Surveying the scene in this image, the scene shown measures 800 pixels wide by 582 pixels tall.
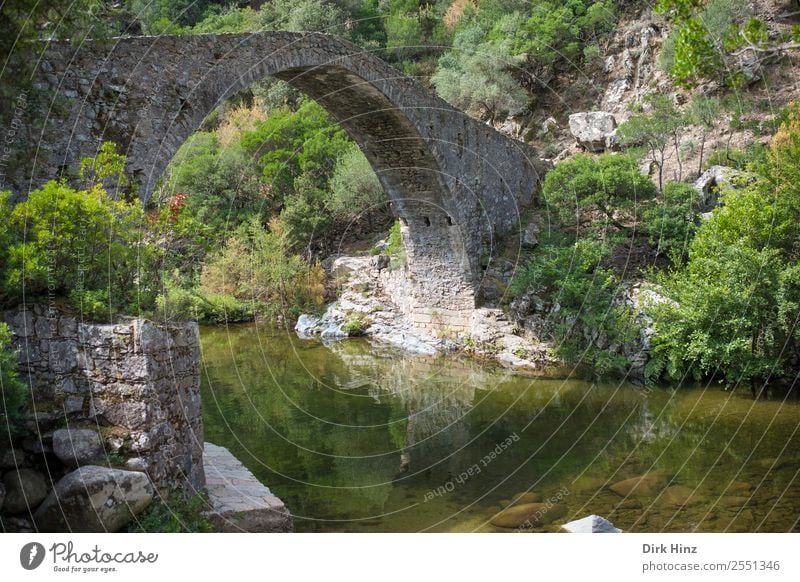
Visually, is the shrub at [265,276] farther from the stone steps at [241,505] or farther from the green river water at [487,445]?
the stone steps at [241,505]

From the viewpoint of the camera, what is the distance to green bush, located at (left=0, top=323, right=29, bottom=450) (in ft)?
15.9

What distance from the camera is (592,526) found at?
6.72 m

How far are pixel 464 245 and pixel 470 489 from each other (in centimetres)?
883

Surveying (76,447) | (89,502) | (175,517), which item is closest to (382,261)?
(175,517)

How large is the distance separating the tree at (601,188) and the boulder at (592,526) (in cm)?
945

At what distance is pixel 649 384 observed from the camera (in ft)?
42.0

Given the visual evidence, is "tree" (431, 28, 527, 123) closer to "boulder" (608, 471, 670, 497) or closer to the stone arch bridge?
the stone arch bridge

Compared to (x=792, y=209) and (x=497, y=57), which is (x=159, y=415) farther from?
(x=497, y=57)

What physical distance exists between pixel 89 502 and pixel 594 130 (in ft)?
61.6

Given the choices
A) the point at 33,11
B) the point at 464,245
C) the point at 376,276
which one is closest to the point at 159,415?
the point at 33,11

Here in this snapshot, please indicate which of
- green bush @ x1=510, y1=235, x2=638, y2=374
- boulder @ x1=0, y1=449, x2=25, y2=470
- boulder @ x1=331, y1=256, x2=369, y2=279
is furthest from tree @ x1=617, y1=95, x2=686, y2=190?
boulder @ x1=0, y1=449, x2=25, y2=470

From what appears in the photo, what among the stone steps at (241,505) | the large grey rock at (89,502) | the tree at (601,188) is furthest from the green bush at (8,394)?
the tree at (601,188)

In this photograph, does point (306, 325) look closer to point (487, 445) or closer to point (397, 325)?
point (397, 325)
